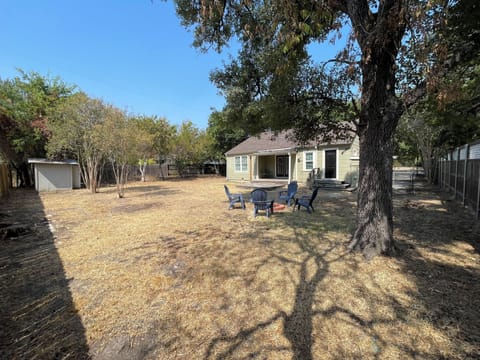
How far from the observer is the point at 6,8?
6.62 metres

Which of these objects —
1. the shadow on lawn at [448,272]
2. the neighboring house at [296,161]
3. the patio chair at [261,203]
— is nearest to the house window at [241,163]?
the neighboring house at [296,161]

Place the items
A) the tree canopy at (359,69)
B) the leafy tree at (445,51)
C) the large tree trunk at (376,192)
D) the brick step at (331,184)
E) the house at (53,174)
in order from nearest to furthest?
the leafy tree at (445,51) < the tree canopy at (359,69) < the large tree trunk at (376,192) < the brick step at (331,184) < the house at (53,174)

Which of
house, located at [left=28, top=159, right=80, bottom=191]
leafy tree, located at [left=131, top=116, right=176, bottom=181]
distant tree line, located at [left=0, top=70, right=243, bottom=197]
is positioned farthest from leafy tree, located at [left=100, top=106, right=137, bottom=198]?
leafy tree, located at [left=131, top=116, right=176, bottom=181]

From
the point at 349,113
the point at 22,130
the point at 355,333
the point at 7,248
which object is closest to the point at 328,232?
the point at 349,113

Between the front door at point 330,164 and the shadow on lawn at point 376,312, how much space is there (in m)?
10.1

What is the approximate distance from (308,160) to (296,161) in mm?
1057

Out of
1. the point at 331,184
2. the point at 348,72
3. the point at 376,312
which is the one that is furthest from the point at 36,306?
the point at 331,184

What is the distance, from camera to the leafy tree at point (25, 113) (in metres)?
14.2

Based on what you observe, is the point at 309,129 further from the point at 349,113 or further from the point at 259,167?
the point at 259,167

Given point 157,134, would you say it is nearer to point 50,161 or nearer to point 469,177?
point 50,161

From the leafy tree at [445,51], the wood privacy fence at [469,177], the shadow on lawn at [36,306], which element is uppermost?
the leafy tree at [445,51]

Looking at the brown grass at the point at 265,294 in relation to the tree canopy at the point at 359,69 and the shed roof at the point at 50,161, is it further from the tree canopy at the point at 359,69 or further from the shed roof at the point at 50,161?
the shed roof at the point at 50,161

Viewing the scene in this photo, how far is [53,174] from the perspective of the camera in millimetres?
14367

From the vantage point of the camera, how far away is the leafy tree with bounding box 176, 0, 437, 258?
9.50 ft
